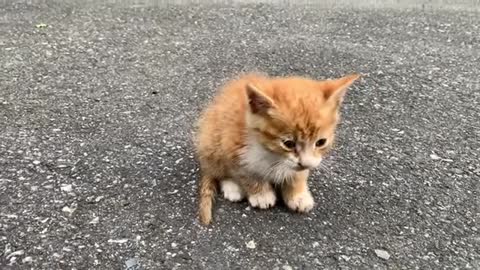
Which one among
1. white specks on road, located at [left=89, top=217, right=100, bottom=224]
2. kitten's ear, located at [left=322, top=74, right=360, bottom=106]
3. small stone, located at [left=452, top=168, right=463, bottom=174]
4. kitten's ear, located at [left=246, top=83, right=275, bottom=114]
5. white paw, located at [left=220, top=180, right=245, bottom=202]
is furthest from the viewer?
small stone, located at [left=452, top=168, right=463, bottom=174]

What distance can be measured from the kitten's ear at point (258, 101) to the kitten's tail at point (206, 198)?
527 millimetres

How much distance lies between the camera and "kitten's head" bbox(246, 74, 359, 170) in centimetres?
234

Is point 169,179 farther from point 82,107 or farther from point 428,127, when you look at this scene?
point 428,127

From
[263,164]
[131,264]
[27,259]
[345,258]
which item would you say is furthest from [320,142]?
[27,259]

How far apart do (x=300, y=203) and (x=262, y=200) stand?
0.59 ft

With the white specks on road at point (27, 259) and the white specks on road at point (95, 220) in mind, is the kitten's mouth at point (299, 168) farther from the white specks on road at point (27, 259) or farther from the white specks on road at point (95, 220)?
the white specks on road at point (27, 259)

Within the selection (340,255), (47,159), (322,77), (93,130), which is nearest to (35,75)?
(93,130)

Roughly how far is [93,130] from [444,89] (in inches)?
97.4

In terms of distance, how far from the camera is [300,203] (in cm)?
268

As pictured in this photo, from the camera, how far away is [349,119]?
364cm

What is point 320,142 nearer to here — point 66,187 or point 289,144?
point 289,144

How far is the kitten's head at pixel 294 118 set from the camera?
7.68 ft

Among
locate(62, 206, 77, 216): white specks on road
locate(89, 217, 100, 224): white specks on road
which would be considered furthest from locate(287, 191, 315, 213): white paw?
locate(62, 206, 77, 216): white specks on road

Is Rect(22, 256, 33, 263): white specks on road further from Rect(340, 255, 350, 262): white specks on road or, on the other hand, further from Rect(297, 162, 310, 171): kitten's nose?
Rect(340, 255, 350, 262): white specks on road
